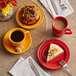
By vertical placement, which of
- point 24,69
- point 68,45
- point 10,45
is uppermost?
point 10,45

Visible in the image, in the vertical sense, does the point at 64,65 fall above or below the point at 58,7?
below

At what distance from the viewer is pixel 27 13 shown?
1393mm

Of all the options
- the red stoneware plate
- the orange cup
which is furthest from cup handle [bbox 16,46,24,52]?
the red stoneware plate

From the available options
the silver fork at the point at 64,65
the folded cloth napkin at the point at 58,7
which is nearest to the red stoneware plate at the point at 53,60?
the silver fork at the point at 64,65

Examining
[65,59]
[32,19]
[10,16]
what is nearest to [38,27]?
[32,19]

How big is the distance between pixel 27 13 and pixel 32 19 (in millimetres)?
62

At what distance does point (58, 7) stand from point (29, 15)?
11.4 inches

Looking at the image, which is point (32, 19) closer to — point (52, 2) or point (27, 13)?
point (27, 13)

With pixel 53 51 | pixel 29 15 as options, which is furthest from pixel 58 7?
pixel 53 51

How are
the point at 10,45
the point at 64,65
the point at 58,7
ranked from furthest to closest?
the point at 58,7, the point at 10,45, the point at 64,65

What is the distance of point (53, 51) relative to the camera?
1.30 meters

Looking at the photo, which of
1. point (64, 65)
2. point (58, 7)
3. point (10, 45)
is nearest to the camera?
point (64, 65)

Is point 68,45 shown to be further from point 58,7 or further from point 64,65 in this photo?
point 58,7

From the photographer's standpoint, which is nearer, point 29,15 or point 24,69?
point 24,69
